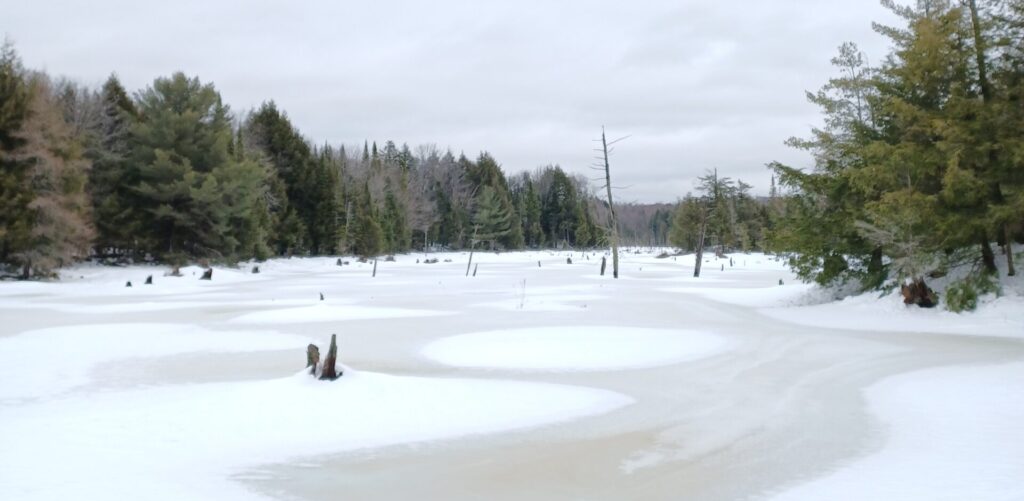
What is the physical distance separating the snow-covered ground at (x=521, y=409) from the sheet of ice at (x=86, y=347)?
65 mm

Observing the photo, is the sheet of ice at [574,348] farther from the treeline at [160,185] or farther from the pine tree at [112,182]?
the pine tree at [112,182]

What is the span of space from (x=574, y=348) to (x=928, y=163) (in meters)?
10.9

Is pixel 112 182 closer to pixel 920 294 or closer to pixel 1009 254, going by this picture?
pixel 920 294

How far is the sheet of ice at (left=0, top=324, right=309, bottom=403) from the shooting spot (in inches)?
370

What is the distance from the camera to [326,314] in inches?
723

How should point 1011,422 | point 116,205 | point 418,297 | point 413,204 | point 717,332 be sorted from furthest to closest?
point 413,204 → point 116,205 → point 418,297 → point 717,332 → point 1011,422

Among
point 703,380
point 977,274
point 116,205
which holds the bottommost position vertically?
point 703,380

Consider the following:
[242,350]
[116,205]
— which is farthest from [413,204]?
[242,350]

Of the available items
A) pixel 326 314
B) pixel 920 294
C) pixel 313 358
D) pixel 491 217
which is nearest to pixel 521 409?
pixel 313 358

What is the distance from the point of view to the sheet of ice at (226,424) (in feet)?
17.5

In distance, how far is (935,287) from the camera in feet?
60.1

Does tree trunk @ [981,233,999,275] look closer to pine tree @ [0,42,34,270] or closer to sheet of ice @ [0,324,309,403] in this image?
sheet of ice @ [0,324,309,403]

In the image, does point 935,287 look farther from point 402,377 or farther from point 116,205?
point 116,205

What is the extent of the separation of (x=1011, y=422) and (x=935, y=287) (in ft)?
42.4
